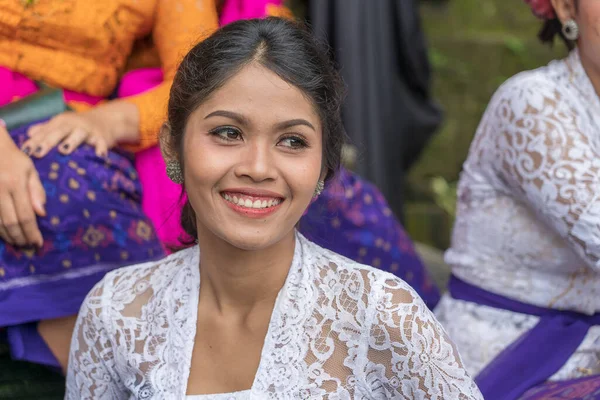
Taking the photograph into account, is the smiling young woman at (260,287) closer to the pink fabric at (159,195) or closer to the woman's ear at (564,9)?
the pink fabric at (159,195)

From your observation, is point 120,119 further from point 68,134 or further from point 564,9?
point 564,9

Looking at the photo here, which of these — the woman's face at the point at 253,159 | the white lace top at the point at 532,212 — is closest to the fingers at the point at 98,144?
the woman's face at the point at 253,159

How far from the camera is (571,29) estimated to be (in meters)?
2.30

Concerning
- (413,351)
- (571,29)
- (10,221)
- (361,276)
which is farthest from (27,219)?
(571,29)

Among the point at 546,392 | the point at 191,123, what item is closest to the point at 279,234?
the point at 191,123

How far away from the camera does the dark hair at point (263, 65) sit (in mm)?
1860

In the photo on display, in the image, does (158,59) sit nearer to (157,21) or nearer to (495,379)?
(157,21)

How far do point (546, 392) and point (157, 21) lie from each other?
4.69ft

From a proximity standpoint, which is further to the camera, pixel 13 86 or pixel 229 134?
pixel 13 86

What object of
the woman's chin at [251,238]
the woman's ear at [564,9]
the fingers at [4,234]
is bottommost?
the fingers at [4,234]

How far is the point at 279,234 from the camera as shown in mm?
1858

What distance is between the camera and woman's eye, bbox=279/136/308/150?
6.05 ft

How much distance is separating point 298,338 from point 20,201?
2.43ft

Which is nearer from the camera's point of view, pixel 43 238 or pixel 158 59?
pixel 43 238
